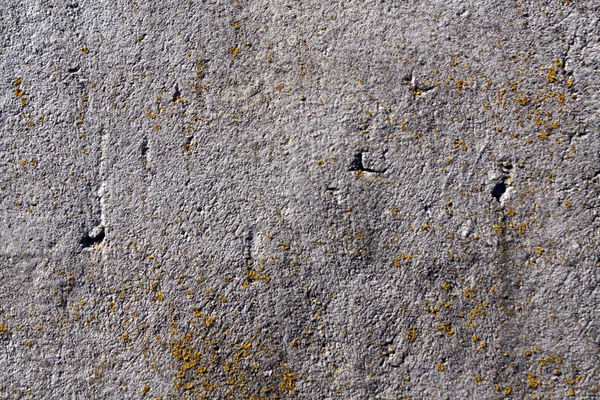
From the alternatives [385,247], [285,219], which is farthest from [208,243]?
[385,247]

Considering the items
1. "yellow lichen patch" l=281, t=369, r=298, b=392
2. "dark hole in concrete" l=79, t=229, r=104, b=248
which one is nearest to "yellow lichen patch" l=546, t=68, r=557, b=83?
"yellow lichen patch" l=281, t=369, r=298, b=392

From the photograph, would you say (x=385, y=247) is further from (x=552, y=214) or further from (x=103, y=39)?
(x=103, y=39)

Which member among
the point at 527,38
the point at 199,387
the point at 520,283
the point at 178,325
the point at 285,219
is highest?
the point at 527,38

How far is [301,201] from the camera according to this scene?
1748 millimetres

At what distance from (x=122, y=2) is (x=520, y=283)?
1670 mm

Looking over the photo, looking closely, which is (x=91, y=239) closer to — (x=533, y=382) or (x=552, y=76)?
(x=533, y=382)

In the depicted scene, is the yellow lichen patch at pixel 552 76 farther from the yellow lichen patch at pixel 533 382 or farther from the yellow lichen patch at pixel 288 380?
the yellow lichen patch at pixel 288 380

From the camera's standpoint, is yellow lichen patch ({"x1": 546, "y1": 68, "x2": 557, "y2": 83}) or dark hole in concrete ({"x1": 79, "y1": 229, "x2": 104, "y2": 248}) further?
dark hole in concrete ({"x1": 79, "y1": 229, "x2": 104, "y2": 248})

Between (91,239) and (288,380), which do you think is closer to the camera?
(288,380)

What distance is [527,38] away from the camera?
1.70 m

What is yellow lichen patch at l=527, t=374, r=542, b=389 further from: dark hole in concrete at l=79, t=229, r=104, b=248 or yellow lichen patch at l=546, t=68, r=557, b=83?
dark hole in concrete at l=79, t=229, r=104, b=248

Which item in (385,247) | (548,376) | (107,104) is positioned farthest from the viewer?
(107,104)

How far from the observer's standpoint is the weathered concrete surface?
1635 millimetres

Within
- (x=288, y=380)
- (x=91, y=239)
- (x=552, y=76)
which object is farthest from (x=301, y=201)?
(x=552, y=76)
